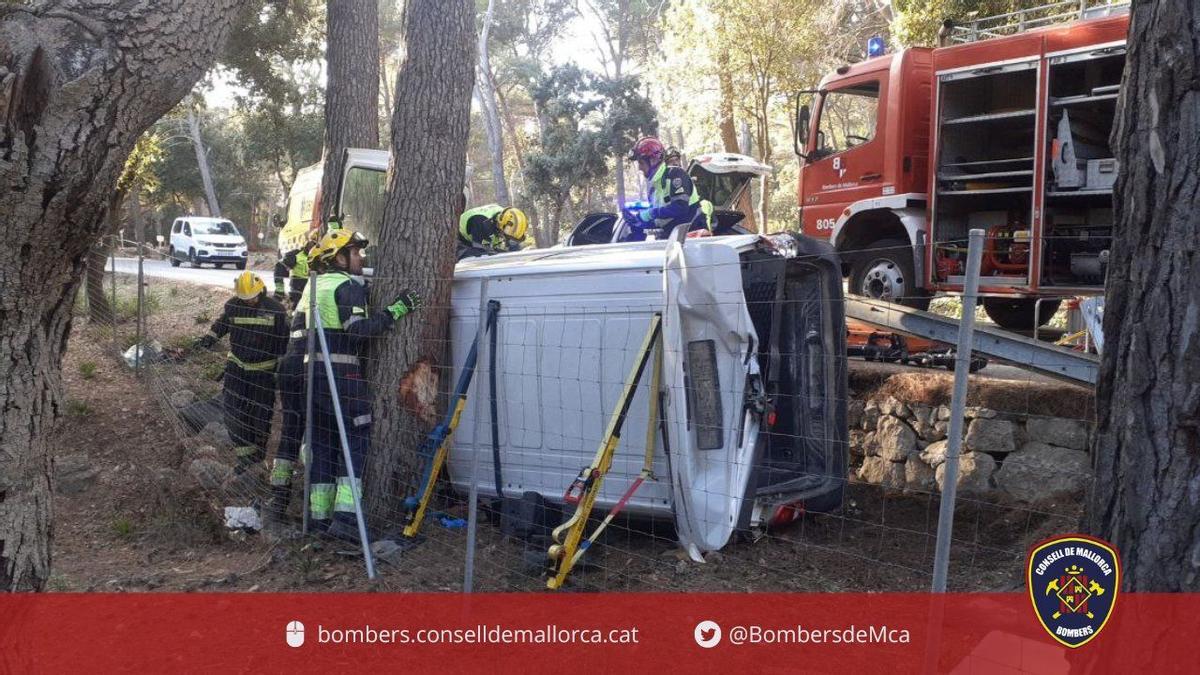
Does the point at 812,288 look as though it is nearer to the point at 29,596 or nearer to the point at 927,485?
the point at 927,485

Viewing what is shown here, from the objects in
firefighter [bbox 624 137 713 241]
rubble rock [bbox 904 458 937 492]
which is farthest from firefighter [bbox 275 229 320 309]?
rubble rock [bbox 904 458 937 492]

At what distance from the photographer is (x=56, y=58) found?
2936 mm

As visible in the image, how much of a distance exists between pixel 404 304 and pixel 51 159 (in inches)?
121

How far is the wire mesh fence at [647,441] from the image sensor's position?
16.8 ft

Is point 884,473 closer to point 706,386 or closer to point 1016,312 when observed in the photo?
point 706,386

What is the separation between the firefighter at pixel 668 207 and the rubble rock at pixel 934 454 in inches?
88.0

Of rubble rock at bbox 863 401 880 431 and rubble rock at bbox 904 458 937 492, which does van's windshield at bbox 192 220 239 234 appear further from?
rubble rock at bbox 904 458 937 492

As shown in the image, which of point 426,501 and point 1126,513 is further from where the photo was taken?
point 426,501

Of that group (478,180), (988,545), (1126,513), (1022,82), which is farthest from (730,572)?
(478,180)

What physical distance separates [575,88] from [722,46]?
14.8 ft

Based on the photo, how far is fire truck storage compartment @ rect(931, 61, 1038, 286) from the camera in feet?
27.7

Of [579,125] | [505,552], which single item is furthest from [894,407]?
[579,125]

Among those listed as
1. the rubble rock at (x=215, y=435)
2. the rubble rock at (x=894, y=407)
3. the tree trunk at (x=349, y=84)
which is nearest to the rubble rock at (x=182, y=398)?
the rubble rock at (x=215, y=435)

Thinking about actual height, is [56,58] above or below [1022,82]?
below
